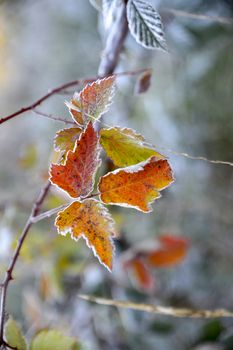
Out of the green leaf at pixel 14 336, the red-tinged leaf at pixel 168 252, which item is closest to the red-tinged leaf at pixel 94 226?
the green leaf at pixel 14 336

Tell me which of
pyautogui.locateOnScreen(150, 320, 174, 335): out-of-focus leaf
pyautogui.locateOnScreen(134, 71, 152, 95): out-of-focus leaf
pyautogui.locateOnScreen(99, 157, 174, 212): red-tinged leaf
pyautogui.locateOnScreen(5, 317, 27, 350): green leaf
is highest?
pyautogui.locateOnScreen(134, 71, 152, 95): out-of-focus leaf

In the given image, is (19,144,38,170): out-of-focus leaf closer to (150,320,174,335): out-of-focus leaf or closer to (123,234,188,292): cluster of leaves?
(123,234,188,292): cluster of leaves

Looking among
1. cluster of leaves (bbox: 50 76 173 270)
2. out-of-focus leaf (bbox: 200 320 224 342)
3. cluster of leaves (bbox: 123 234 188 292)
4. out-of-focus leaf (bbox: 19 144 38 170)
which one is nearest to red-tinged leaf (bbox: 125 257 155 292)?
cluster of leaves (bbox: 123 234 188 292)

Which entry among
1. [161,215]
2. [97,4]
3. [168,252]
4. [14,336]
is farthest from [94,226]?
[161,215]

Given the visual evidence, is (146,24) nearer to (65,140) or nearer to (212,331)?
(65,140)

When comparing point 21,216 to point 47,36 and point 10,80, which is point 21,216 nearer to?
point 47,36

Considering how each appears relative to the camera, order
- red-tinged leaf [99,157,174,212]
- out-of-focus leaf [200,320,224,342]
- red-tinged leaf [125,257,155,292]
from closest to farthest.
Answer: red-tinged leaf [99,157,174,212]
out-of-focus leaf [200,320,224,342]
red-tinged leaf [125,257,155,292]
